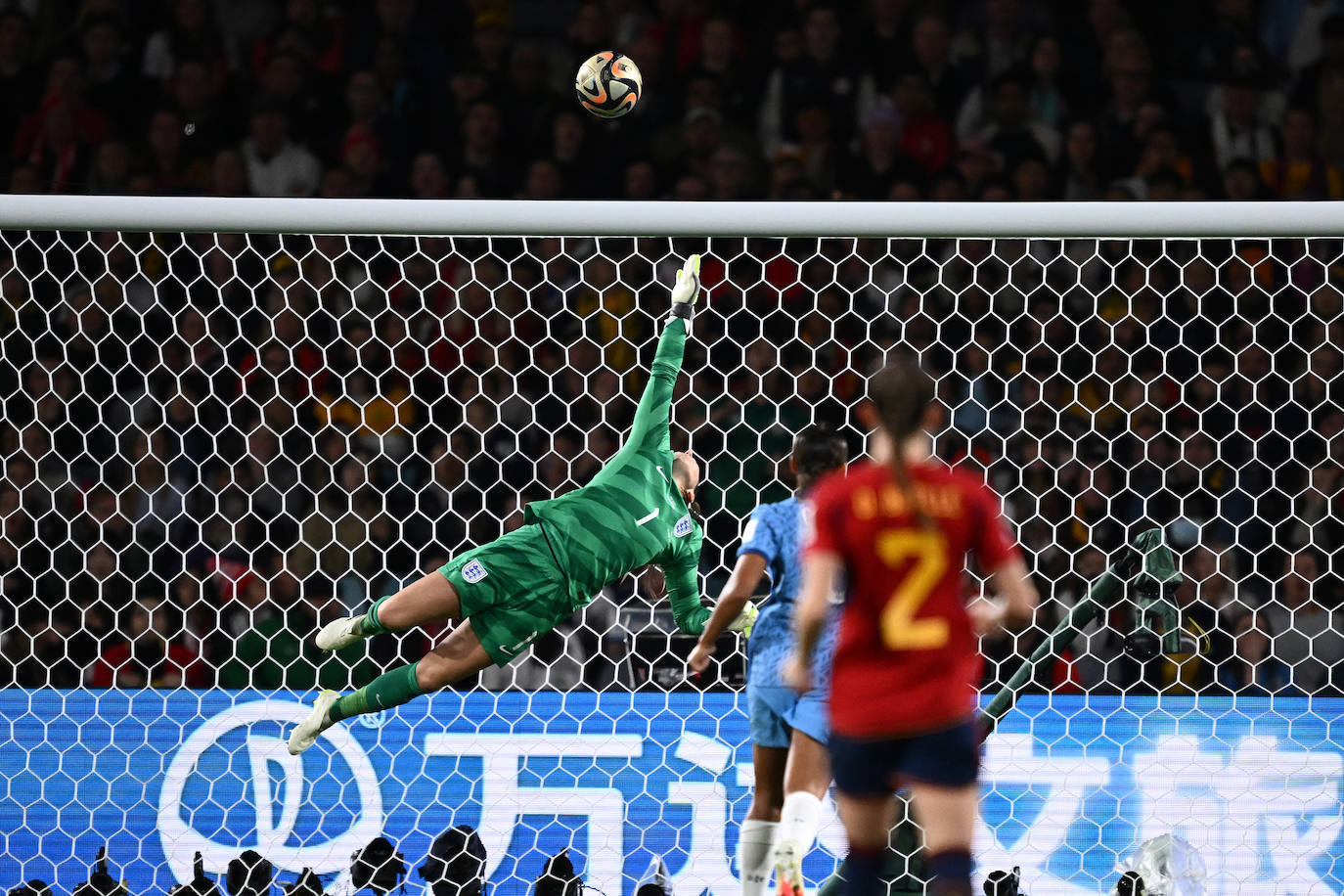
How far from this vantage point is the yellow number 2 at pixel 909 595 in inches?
98.0

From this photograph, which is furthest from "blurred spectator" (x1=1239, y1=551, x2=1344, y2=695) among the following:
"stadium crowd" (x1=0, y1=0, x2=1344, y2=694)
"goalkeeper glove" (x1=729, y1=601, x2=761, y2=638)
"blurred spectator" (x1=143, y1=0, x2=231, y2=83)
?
"blurred spectator" (x1=143, y1=0, x2=231, y2=83)

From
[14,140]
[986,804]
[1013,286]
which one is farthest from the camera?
[14,140]

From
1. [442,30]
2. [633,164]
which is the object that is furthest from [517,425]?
[442,30]

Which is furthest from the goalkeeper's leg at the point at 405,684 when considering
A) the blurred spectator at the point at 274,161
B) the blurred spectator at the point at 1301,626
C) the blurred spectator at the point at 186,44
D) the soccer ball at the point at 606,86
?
the blurred spectator at the point at 186,44

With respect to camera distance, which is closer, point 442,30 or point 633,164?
point 633,164

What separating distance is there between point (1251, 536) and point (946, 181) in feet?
6.75

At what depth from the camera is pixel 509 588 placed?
3.90m

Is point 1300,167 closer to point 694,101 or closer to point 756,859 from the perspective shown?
point 694,101

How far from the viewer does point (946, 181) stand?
244 inches

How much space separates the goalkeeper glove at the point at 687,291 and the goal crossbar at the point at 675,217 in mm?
109

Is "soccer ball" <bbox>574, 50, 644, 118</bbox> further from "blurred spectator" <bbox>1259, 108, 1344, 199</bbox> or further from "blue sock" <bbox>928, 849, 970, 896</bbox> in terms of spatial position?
"blurred spectator" <bbox>1259, 108, 1344, 199</bbox>

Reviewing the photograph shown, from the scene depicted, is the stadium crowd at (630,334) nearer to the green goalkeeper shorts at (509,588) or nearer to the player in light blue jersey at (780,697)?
the green goalkeeper shorts at (509,588)

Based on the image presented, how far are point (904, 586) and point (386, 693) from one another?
1864mm

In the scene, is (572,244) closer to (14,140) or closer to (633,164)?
(633,164)
